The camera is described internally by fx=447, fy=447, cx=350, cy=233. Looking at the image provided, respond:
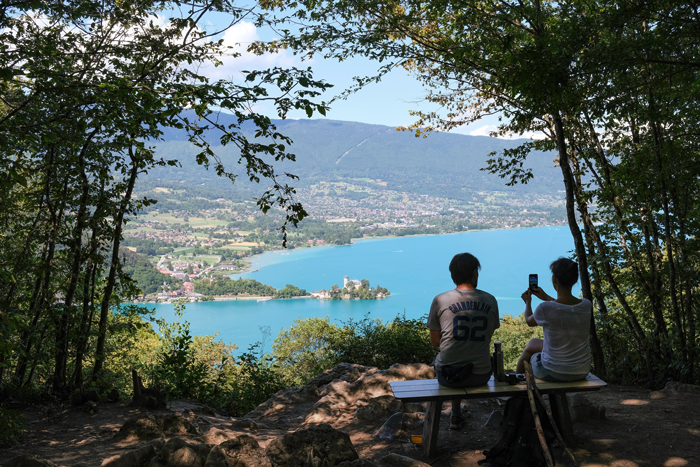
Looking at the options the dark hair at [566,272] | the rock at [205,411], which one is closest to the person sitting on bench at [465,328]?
the dark hair at [566,272]

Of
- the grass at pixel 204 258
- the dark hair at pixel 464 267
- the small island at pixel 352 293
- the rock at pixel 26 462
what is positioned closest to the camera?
the rock at pixel 26 462

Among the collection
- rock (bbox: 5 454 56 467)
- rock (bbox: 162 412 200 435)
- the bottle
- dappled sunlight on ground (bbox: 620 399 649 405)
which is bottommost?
rock (bbox: 162 412 200 435)

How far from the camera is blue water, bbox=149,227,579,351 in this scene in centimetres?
4309

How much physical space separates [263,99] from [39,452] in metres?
3.19

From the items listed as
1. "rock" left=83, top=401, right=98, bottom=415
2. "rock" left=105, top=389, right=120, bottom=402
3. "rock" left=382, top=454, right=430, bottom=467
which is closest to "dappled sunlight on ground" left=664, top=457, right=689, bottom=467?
"rock" left=382, top=454, right=430, bottom=467

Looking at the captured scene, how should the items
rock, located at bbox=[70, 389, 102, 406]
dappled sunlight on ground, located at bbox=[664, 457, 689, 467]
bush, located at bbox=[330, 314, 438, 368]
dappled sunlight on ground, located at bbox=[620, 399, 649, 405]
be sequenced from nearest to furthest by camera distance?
dappled sunlight on ground, located at bbox=[664, 457, 689, 467]
dappled sunlight on ground, located at bbox=[620, 399, 649, 405]
rock, located at bbox=[70, 389, 102, 406]
bush, located at bbox=[330, 314, 438, 368]

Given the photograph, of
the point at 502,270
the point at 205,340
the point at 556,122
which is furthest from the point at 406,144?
the point at 556,122

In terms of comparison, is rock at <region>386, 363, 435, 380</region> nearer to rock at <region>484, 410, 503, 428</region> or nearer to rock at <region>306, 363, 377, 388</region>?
rock at <region>306, 363, 377, 388</region>

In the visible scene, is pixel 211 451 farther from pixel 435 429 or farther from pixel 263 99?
pixel 263 99

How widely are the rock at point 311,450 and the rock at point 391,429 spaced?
2.86 feet

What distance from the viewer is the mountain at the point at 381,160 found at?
11744 centimetres

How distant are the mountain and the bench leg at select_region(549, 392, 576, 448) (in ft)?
351

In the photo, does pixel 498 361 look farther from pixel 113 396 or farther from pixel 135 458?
pixel 113 396

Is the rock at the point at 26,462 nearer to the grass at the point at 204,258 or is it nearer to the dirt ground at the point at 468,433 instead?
the dirt ground at the point at 468,433
